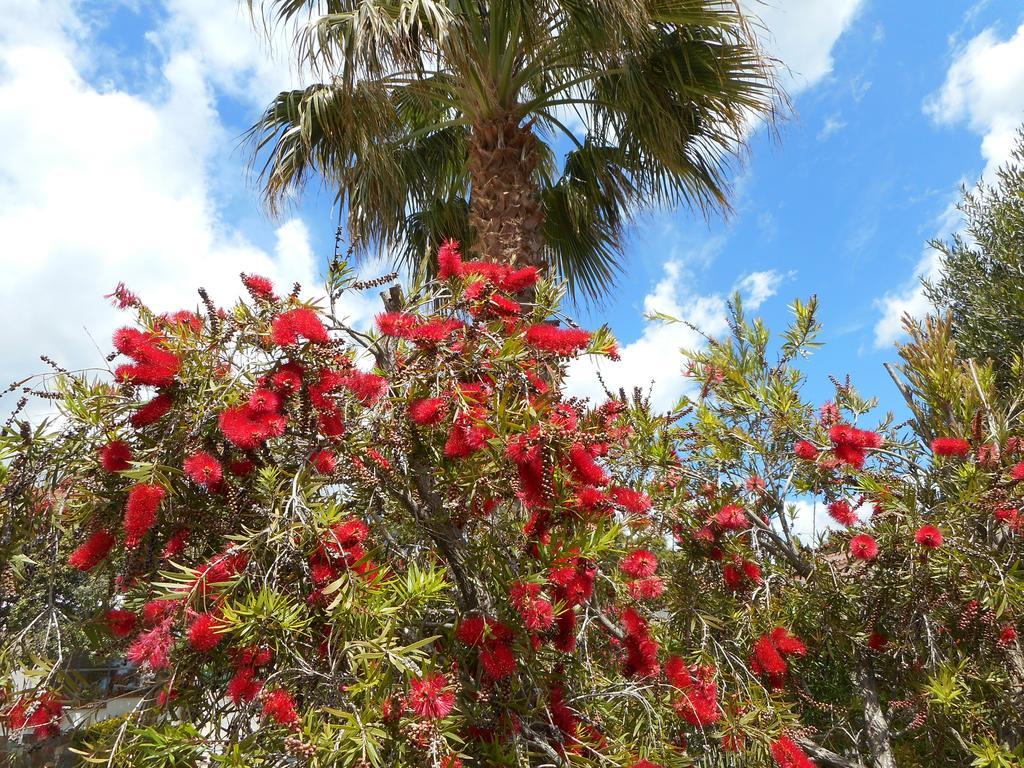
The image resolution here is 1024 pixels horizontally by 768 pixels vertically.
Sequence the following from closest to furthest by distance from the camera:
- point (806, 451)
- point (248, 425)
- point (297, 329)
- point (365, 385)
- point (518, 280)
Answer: point (248, 425), point (297, 329), point (365, 385), point (518, 280), point (806, 451)

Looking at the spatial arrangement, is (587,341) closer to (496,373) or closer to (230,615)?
(496,373)

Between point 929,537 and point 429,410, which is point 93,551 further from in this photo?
point 929,537

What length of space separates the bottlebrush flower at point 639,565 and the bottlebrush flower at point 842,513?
1.15 metres

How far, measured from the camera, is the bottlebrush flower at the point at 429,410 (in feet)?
4.73

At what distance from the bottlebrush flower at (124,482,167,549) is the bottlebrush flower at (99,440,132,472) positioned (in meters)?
0.15

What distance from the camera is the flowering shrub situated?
1.25 metres

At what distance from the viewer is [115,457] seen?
1.41 metres

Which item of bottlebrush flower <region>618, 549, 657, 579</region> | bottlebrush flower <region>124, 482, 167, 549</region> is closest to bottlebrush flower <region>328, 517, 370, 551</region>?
bottlebrush flower <region>124, 482, 167, 549</region>

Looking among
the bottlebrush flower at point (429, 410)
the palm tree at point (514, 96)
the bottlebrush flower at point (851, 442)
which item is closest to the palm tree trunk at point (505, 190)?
the palm tree at point (514, 96)

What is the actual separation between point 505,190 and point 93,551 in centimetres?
352

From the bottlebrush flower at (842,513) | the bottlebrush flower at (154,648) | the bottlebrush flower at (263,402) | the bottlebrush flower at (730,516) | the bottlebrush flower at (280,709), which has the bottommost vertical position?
the bottlebrush flower at (280,709)

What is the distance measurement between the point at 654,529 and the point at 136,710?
5.87ft

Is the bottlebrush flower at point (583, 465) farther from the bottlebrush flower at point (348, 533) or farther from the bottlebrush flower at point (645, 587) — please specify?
the bottlebrush flower at point (645, 587)

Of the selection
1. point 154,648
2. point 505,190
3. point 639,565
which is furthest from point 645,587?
point 505,190
